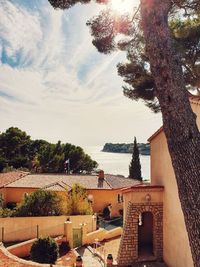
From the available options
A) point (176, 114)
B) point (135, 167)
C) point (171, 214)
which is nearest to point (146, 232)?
point (171, 214)

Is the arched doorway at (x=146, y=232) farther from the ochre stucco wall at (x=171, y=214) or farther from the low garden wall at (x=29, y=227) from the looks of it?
the low garden wall at (x=29, y=227)

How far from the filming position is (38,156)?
5831 centimetres

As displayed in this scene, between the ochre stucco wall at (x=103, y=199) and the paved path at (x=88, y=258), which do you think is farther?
the ochre stucco wall at (x=103, y=199)

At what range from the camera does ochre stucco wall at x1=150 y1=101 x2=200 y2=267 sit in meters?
13.8

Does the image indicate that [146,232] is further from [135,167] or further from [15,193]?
[135,167]

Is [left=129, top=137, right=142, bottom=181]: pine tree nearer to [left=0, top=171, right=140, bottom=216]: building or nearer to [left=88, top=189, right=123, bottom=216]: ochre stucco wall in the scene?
[left=0, top=171, right=140, bottom=216]: building

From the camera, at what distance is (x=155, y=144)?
17875 millimetres

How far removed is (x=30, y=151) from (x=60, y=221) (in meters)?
45.7

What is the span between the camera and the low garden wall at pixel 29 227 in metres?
19.9

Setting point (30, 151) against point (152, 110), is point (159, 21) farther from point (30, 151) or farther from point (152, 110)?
point (30, 151)

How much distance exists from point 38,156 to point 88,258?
41.7m

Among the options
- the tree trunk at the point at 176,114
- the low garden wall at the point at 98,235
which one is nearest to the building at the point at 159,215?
the low garden wall at the point at 98,235

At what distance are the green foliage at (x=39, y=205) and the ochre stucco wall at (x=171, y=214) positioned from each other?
7.60 meters

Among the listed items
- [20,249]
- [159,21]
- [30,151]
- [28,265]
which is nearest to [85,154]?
[30,151]
